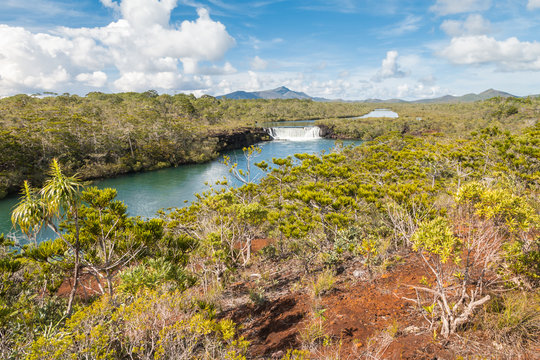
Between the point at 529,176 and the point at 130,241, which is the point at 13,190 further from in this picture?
the point at 529,176

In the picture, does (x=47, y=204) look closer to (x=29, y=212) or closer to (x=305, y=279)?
(x=29, y=212)

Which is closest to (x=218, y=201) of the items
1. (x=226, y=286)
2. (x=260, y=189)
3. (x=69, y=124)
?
(x=226, y=286)

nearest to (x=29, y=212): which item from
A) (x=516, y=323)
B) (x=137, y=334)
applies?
(x=137, y=334)

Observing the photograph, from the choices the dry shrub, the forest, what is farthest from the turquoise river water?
the dry shrub

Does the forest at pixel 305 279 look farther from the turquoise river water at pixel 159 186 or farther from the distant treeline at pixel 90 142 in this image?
the distant treeline at pixel 90 142

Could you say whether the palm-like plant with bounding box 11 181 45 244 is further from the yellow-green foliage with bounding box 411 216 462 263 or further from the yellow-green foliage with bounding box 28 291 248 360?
the yellow-green foliage with bounding box 411 216 462 263

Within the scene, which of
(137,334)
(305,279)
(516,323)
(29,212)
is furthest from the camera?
(305,279)

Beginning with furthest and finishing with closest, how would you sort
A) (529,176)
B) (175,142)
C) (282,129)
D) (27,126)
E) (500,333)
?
(282,129) < (175,142) < (27,126) < (529,176) < (500,333)

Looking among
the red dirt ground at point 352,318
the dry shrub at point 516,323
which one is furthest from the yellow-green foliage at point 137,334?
the dry shrub at point 516,323
